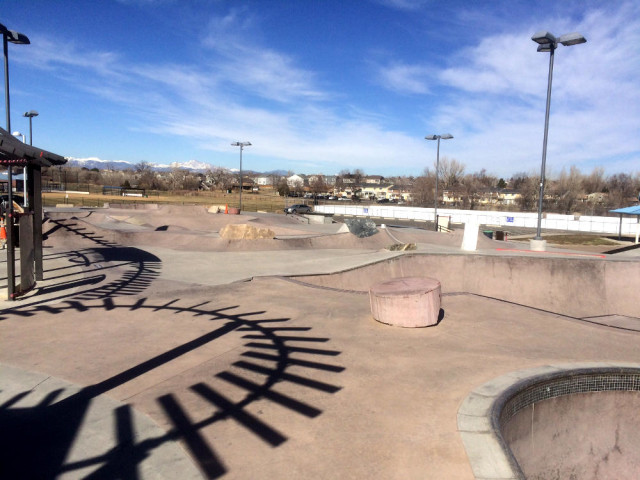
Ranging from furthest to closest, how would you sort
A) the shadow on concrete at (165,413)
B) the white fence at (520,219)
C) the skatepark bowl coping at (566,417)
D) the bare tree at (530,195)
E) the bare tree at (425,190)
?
1. the bare tree at (425,190)
2. the bare tree at (530,195)
3. the white fence at (520,219)
4. the skatepark bowl coping at (566,417)
5. the shadow on concrete at (165,413)

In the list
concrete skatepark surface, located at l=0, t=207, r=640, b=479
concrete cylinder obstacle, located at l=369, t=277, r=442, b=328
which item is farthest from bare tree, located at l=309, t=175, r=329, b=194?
concrete cylinder obstacle, located at l=369, t=277, r=442, b=328

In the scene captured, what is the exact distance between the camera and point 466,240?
50.8 feet

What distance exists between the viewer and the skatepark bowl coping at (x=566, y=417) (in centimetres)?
455

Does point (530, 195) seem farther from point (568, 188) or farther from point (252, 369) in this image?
point (252, 369)

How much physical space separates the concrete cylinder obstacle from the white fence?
2661 cm

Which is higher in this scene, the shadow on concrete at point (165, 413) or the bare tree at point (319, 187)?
the bare tree at point (319, 187)

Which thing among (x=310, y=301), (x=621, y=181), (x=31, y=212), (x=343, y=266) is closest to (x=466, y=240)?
(x=343, y=266)

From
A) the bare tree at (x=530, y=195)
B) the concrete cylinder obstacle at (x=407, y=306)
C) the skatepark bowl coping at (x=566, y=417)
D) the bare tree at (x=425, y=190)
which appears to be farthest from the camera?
the bare tree at (x=425, y=190)

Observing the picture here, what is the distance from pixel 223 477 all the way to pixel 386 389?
2120 millimetres

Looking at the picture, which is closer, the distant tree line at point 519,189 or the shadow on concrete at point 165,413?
the shadow on concrete at point 165,413

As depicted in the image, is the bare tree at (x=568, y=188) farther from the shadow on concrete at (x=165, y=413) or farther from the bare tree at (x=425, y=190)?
the shadow on concrete at (x=165, y=413)

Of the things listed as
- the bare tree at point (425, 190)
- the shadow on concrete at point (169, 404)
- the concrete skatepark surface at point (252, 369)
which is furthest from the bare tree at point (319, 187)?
the shadow on concrete at point (169, 404)

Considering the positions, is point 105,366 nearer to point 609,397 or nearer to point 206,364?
point 206,364

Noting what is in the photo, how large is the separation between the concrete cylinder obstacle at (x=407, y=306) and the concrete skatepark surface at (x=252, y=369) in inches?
7.0
